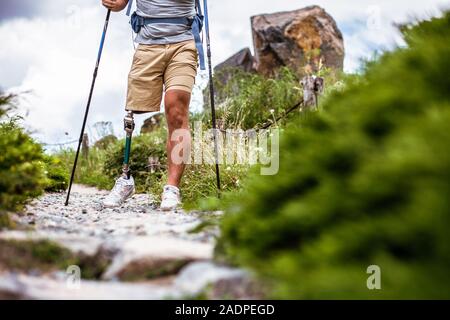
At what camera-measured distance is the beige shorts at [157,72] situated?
5.31 metres

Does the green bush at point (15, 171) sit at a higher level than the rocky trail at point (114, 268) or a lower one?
higher

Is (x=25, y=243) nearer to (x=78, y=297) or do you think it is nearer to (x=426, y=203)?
(x=78, y=297)

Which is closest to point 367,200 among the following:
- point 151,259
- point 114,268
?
point 151,259

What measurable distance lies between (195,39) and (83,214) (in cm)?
190

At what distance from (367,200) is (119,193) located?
13.9 feet

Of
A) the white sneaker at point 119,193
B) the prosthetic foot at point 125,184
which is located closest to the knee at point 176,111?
the prosthetic foot at point 125,184

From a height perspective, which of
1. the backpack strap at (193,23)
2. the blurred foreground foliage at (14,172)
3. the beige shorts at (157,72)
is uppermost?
the backpack strap at (193,23)

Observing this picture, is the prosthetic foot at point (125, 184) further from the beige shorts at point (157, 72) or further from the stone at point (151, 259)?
the stone at point (151, 259)

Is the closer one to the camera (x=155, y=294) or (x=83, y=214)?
(x=155, y=294)

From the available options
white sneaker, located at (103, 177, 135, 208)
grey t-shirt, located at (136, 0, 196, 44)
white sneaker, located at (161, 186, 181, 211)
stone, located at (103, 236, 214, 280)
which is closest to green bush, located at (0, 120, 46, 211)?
stone, located at (103, 236, 214, 280)

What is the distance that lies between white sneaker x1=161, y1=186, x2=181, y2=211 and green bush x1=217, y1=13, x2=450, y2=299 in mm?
2435
